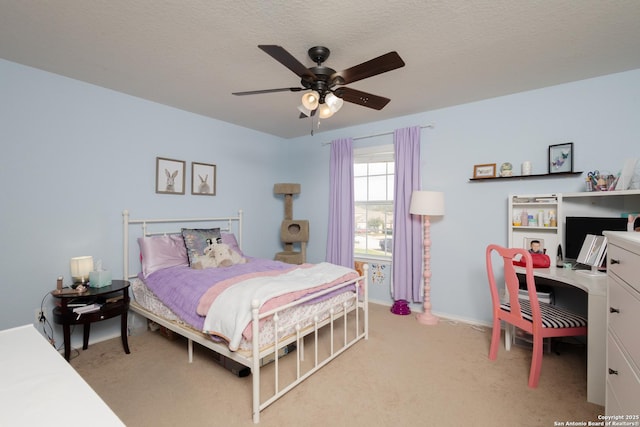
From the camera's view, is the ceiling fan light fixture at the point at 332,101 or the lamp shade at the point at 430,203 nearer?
the ceiling fan light fixture at the point at 332,101

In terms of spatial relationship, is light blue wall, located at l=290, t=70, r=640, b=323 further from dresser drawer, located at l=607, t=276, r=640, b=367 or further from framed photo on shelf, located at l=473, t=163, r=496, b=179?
dresser drawer, located at l=607, t=276, r=640, b=367

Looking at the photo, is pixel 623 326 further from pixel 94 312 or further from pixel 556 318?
pixel 94 312

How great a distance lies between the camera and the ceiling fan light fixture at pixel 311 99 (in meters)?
1.93

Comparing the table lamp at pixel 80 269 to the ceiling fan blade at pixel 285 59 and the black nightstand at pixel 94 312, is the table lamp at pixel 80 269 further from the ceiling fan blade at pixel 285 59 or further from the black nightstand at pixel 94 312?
the ceiling fan blade at pixel 285 59

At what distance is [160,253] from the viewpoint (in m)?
2.95

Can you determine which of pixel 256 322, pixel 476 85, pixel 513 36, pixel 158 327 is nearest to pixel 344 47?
pixel 513 36

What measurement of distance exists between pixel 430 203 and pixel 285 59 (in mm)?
2251

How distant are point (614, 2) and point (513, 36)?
49 centimetres

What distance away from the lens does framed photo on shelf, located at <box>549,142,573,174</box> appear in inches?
106

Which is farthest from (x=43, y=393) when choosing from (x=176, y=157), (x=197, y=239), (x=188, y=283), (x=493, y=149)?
(x=493, y=149)

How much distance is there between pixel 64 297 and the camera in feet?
7.32

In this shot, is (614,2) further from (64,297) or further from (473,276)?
(64,297)

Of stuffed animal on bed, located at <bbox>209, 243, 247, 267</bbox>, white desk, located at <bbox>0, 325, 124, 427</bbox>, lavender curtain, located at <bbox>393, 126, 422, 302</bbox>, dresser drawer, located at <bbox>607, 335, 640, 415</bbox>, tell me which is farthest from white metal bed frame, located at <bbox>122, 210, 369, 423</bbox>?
dresser drawer, located at <bbox>607, 335, 640, 415</bbox>

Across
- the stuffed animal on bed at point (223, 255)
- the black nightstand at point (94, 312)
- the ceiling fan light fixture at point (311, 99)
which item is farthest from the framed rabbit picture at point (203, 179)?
the ceiling fan light fixture at point (311, 99)
